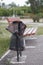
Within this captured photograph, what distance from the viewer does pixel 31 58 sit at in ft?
37.0

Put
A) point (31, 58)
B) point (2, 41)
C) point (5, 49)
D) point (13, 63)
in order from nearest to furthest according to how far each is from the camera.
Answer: point (13, 63) → point (31, 58) → point (5, 49) → point (2, 41)

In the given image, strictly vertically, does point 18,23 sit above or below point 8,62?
→ above

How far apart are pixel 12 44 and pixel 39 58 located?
1203 mm

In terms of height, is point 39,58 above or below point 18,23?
below

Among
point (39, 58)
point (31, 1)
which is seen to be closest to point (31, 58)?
point (39, 58)

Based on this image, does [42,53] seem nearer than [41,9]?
Yes

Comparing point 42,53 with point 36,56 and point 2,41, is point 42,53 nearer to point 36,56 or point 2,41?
point 36,56

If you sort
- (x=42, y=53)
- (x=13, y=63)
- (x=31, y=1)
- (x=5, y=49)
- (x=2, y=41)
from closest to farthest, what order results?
(x=13, y=63), (x=42, y=53), (x=5, y=49), (x=2, y=41), (x=31, y=1)

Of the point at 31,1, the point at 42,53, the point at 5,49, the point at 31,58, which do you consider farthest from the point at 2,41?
the point at 31,1

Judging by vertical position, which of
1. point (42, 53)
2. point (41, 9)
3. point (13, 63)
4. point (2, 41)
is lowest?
point (41, 9)

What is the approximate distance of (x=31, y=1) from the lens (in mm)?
57344

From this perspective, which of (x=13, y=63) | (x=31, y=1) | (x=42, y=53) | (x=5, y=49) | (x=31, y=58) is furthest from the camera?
(x=31, y=1)

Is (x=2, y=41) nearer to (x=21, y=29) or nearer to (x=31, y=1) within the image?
(x=21, y=29)

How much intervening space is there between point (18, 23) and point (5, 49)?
3.14 m
